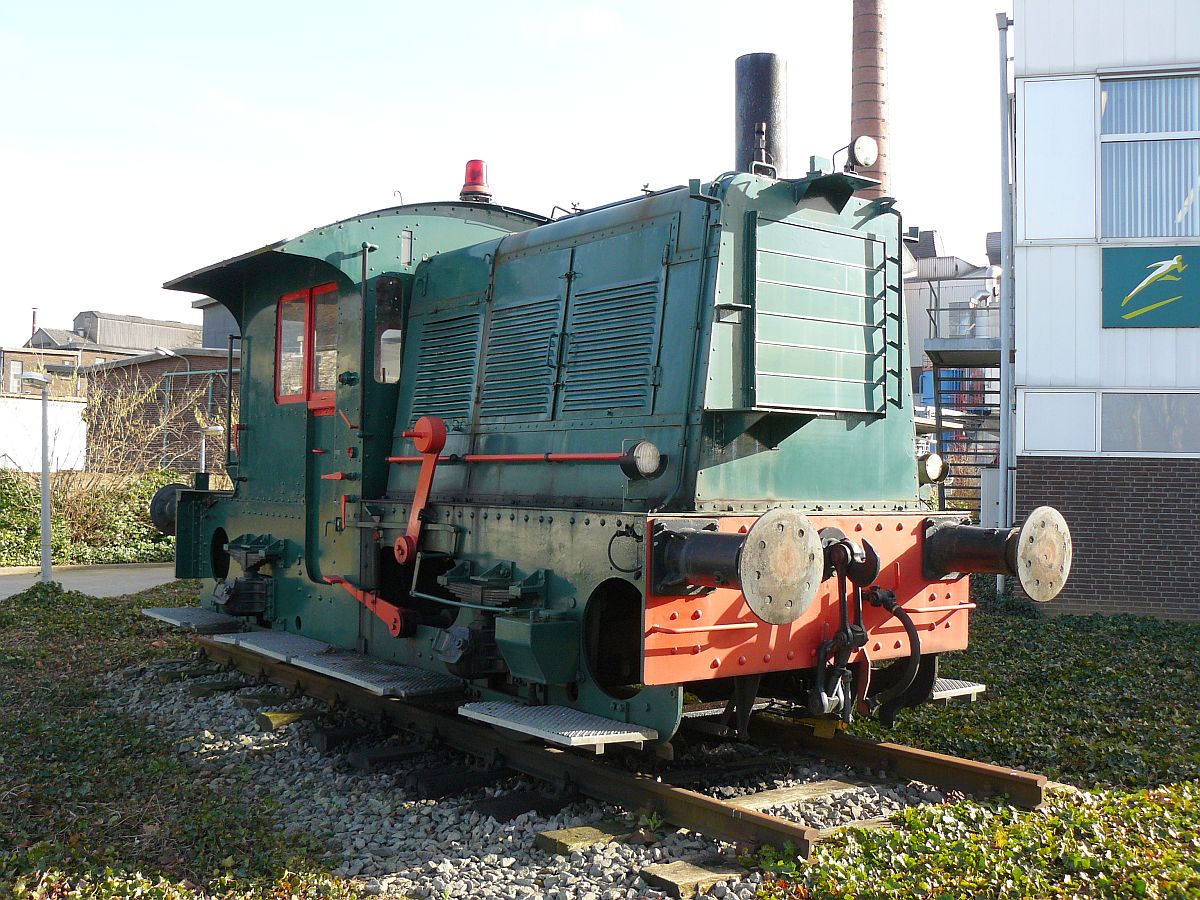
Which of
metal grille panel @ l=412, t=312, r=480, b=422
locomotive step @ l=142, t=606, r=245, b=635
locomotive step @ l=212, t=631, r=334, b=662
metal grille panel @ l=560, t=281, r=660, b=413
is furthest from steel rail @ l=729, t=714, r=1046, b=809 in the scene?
locomotive step @ l=142, t=606, r=245, b=635

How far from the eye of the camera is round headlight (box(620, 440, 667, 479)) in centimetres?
506

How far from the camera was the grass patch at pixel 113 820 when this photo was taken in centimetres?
447

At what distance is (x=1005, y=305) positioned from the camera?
13328mm

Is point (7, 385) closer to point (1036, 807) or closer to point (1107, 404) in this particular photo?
point (1107, 404)

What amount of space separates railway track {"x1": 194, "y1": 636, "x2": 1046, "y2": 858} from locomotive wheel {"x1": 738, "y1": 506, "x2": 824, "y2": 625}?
908 millimetres

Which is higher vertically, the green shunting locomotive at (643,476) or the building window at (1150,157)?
the building window at (1150,157)

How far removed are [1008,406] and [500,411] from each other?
8729mm

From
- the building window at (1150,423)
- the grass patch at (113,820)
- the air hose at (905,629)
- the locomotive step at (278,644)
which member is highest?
the building window at (1150,423)

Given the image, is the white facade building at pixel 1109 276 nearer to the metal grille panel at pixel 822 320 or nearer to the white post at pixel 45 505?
the metal grille panel at pixel 822 320

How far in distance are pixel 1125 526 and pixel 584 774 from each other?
9351mm

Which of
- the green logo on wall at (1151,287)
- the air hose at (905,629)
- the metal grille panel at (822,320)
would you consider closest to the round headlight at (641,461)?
the metal grille panel at (822,320)

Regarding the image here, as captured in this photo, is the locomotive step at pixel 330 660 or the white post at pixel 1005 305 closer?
the locomotive step at pixel 330 660

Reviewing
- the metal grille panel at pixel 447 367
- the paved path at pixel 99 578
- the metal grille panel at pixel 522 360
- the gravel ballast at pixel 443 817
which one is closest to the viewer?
the gravel ballast at pixel 443 817

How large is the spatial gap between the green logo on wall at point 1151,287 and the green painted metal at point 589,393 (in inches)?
292
